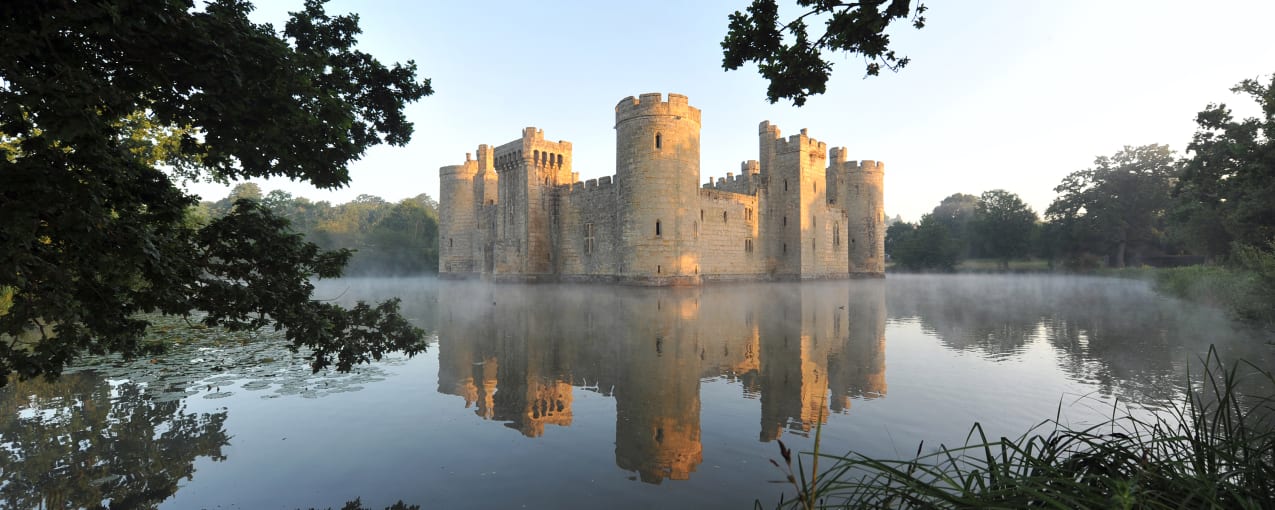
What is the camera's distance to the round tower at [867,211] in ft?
155

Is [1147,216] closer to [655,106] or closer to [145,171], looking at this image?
[655,106]

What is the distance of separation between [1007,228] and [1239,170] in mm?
47468

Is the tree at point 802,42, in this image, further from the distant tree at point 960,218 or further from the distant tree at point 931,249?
the distant tree at point 960,218

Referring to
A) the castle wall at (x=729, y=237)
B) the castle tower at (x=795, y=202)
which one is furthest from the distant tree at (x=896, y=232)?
the castle wall at (x=729, y=237)

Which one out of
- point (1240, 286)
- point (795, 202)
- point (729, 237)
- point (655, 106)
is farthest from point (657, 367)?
point (795, 202)

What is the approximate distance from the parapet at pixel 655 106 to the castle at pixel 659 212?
0.06 meters

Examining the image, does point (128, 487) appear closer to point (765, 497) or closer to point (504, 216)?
point (765, 497)

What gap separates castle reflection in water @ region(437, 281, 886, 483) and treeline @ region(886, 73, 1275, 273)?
10.1m

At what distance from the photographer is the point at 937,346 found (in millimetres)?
10617

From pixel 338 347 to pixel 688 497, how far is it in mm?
3442

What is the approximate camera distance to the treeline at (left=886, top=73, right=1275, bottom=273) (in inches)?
649

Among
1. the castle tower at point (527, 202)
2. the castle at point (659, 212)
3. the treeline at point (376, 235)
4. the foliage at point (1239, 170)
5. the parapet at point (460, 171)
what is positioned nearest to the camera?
the foliage at point (1239, 170)

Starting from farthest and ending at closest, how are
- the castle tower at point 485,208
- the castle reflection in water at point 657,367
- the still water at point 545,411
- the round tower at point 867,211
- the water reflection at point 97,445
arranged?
the round tower at point 867,211 < the castle tower at point 485,208 < the castle reflection in water at point 657,367 < the still water at point 545,411 < the water reflection at point 97,445

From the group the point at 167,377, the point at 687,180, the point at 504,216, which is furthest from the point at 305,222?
the point at 167,377
